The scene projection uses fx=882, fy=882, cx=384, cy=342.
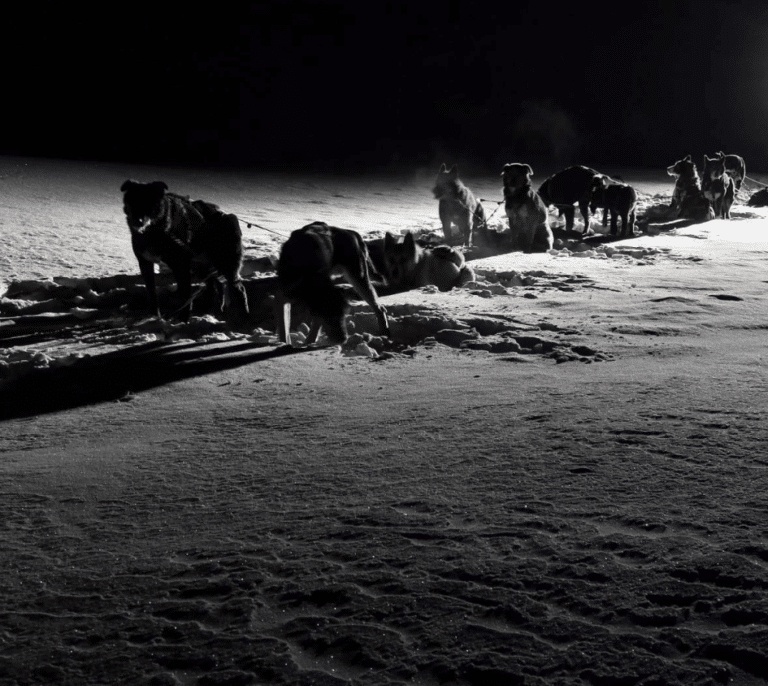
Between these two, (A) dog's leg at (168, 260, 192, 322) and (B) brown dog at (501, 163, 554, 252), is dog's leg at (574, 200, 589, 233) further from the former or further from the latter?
(A) dog's leg at (168, 260, 192, 322)

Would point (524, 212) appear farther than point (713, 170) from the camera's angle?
No

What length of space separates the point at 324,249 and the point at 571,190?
7.68 metres

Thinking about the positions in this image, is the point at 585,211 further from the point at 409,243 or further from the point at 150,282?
the point at 150,282

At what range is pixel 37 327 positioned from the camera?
22.2ft

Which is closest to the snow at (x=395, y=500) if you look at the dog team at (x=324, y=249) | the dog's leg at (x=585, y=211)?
the dog team at (x=324, y=249)

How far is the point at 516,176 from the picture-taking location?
1141 centimetres

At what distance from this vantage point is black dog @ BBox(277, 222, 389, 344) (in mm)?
6344

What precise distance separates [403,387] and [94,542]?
2.22 m

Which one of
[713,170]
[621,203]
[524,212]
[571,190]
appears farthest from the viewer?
[713,170]

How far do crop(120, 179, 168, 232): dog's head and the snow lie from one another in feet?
2.65

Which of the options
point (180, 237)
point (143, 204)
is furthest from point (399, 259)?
point (143, 204)

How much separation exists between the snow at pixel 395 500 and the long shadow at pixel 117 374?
0.08ft

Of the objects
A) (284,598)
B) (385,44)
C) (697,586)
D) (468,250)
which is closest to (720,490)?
(697,586)

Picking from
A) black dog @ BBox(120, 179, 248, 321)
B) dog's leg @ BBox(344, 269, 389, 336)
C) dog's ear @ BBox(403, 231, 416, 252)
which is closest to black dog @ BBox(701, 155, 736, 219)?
dog's ear @ BBox(403, 231, 416, 252)
